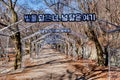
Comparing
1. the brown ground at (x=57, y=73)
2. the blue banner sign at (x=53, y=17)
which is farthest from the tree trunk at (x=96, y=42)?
the blue banner sign at (x=53, y=17)

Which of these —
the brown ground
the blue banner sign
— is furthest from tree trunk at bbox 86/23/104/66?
the blue banner sign

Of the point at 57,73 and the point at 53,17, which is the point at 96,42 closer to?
the point at 57,73

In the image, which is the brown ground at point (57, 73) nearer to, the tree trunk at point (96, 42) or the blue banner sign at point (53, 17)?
the tree trunk at point (96, 42)

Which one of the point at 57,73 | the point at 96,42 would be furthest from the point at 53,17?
the point at 96,42

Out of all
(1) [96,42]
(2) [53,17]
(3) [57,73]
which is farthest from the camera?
(1) [96,42]

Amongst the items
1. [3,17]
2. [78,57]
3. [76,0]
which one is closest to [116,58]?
[76,0]

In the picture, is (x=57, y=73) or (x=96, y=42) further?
(x=96, y=42)

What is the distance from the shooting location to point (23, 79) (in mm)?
18250

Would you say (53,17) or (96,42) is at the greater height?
(53,17)

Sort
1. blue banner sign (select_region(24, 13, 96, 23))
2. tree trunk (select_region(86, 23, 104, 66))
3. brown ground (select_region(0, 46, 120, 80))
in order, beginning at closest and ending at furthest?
blue banner sign (select_region(24, 13, 96, 23)) < brown ground (select_region(0, 46, 120, 80)) < tree trunk (select_region(86, 23, 104, 66))

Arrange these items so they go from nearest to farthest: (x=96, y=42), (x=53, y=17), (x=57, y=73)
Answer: (x=53, y=17), (x=57, y=73), (x=96, y=42)

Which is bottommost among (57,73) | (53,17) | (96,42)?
(57,73)

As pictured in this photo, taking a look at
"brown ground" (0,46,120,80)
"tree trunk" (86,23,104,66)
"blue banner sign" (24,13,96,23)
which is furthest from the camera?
"tree trunk" (86,23,104,66)

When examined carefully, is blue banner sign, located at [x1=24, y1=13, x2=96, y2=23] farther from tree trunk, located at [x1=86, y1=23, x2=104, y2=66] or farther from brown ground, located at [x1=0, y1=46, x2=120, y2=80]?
tree trunk, located at [x1=86, y1=23, x2=104, y2=66]
